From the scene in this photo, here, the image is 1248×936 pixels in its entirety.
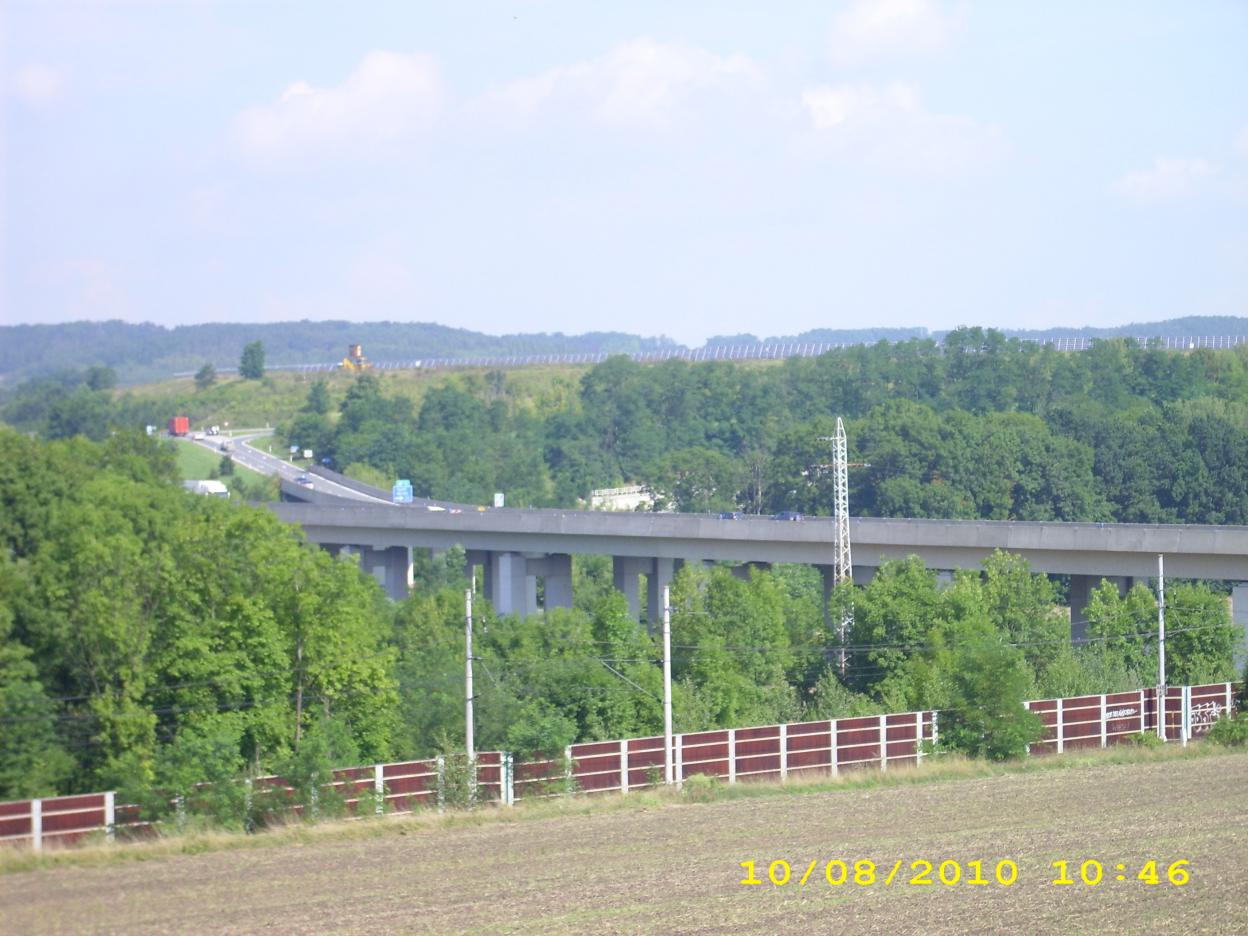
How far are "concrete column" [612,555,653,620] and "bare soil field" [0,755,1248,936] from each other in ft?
157

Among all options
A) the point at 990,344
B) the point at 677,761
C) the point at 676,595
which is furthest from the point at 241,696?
the point at 990,344

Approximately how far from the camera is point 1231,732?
33812 mm

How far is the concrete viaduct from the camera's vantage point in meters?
56.6

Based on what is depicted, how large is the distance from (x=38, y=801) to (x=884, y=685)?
89.1 ft

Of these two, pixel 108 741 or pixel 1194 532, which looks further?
pixel 1194 532

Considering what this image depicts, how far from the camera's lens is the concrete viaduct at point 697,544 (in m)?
56.6

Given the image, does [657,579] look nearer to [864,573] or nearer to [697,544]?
[697,544]

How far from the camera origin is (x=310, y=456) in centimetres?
11350

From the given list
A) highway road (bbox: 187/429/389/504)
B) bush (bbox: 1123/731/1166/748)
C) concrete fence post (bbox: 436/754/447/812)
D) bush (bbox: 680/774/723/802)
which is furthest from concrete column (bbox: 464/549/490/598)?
concrete fence post (bbox: 436/754/447/812)

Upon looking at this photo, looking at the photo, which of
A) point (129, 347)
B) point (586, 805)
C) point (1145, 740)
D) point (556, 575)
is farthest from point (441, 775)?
point (556, 575)

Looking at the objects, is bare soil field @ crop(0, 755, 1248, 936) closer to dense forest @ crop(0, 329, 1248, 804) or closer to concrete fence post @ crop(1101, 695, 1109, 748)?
dense forest @ crop(0, 329, 1248, 804)

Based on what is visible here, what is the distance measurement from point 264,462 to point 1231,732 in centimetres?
7288

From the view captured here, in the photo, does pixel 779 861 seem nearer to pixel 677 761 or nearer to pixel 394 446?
pixel 677 761
